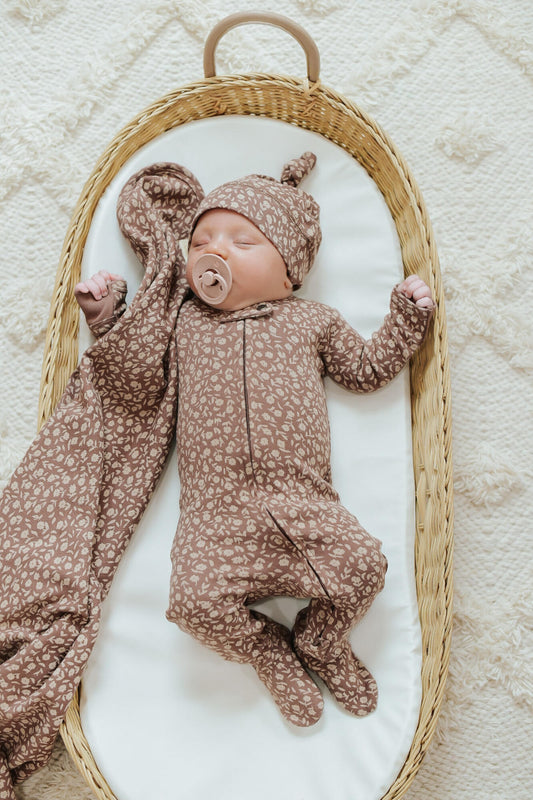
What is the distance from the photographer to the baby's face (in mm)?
1273

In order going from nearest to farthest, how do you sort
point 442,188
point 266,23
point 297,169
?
point 266,23 → point 297,169 → point 442,188

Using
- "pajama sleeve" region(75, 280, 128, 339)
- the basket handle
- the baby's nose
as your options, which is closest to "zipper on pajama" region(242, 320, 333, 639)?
the baby's nose

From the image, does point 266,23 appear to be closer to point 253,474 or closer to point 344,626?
point 253,474

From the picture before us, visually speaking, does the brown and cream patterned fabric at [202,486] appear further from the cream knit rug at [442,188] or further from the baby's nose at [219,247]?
the cream knit rug at [442,188]

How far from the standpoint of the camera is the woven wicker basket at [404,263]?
4.10 ft

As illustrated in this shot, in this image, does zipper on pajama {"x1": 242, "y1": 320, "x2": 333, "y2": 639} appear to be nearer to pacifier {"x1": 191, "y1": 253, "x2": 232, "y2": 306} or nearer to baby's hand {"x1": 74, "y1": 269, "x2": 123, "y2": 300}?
pacifier {"x1": 191, "y1": 253, "x2": 232, "y2": 306}

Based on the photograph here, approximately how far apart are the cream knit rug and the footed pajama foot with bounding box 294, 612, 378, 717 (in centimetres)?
24

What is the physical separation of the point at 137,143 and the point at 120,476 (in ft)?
2.21

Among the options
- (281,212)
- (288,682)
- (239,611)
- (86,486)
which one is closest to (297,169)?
(281,212)

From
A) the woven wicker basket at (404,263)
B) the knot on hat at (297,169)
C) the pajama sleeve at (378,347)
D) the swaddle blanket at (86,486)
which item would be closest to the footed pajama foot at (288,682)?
the woven wicker basket at (404,263)

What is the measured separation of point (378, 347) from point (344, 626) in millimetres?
498

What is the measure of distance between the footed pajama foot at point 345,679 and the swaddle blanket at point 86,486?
384mm

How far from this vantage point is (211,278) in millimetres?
1252

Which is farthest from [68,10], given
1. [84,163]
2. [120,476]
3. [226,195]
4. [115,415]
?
[120,476]
